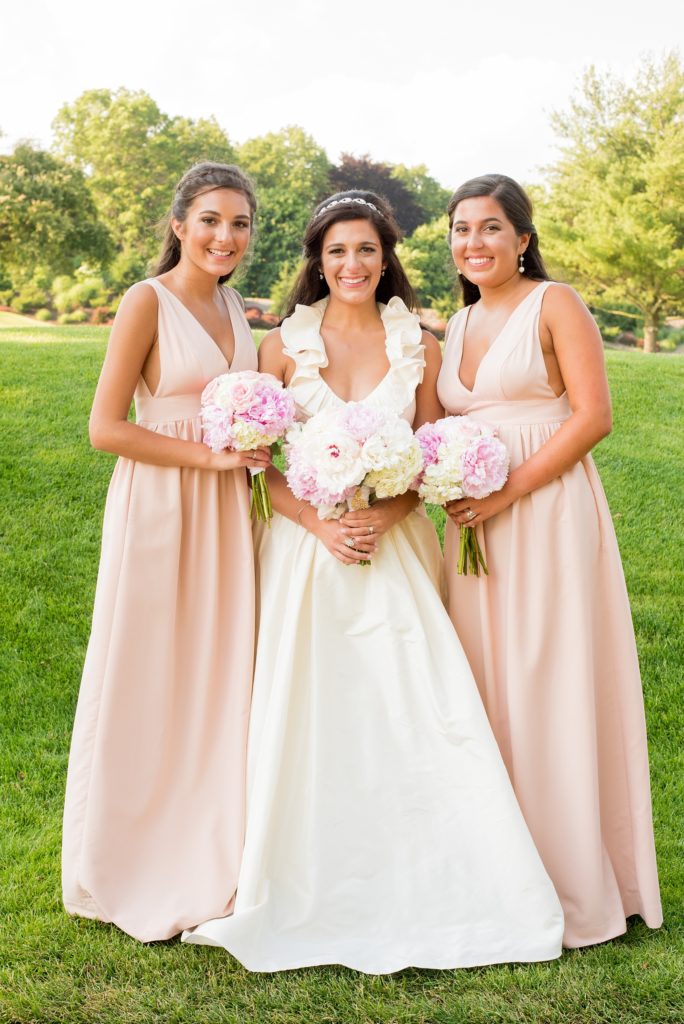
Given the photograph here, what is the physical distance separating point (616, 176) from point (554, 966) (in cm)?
3028

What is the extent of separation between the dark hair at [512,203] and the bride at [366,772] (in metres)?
0.45

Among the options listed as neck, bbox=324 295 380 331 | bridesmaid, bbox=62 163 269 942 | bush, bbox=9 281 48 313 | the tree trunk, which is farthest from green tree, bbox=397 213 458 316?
bridesmaid, bbox=62 163 269 942

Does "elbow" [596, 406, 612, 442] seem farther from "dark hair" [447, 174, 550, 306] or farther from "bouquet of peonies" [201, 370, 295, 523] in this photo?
"bouquet of peonies" [201, 370, 295, 523]

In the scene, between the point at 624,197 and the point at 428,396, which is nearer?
the point at 428,396

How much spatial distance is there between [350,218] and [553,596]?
1.86 meters

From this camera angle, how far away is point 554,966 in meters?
3.72

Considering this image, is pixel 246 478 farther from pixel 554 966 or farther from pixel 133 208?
pixel 133 208

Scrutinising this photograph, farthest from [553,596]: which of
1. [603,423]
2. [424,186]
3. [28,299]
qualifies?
[424,186]

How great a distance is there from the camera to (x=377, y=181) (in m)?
44.9

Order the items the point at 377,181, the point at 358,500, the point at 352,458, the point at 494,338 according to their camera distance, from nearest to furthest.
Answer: the point at 352,458 < the point at 358,500 < the point at 494,338 < the point at 377,181

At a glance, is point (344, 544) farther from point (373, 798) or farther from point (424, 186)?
point (424, 186)

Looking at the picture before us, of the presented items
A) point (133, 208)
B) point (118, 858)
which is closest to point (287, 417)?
point (118, 858)

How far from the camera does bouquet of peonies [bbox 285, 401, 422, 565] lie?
3666 millimetres


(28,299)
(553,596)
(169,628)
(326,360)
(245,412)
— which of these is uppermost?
(326,360)
